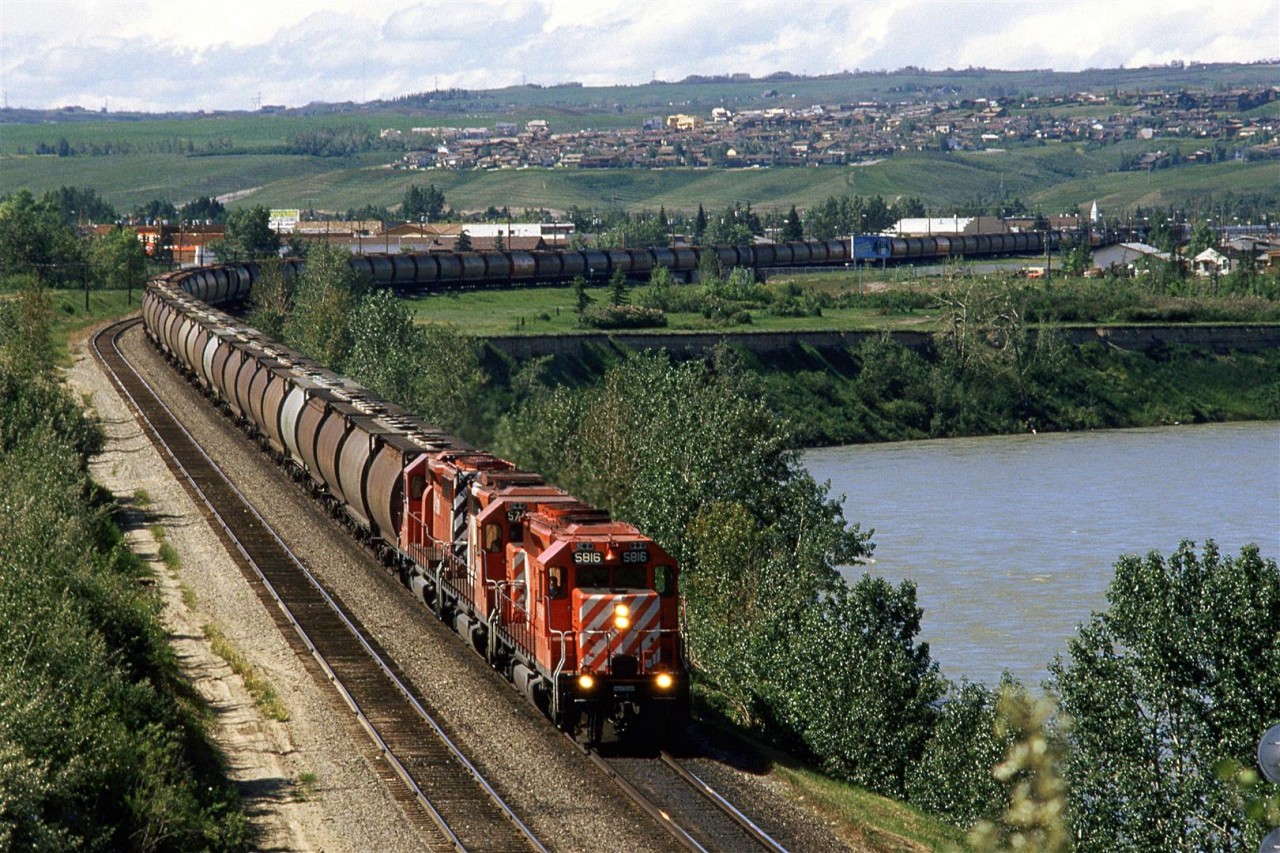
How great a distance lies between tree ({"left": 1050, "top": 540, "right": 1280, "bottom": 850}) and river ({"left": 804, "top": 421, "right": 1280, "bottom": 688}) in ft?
22.6

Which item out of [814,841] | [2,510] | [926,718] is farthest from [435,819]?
[2,510]

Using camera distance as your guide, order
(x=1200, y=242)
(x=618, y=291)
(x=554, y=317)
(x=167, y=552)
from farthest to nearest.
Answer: (x=1200, y=242)
(x=618, y=291)
(x=554, y=317)
(x=167, y=552)

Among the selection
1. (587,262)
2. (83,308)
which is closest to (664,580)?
(83,308)

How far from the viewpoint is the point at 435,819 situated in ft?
70.0

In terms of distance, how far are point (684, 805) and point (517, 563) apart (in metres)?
6.66

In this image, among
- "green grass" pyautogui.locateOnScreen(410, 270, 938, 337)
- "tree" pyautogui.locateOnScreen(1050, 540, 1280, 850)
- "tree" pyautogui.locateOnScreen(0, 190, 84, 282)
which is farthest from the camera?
"tree" pyautogui.locateOnScreen(0, 190, 84, 282)

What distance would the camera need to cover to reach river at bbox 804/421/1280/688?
4838 centimetres

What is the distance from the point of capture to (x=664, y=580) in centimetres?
2512

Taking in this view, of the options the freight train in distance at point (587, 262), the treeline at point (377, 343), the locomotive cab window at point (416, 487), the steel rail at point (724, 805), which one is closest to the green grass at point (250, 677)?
the locomotive cab window at point (416, 487)

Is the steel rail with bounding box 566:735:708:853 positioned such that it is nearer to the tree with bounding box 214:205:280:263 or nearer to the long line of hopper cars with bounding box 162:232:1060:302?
the long line of hopper cars with bounding box 162:232:1060:302

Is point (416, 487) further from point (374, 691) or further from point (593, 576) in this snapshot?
point (593, 576)

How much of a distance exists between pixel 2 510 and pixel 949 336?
89986 mm

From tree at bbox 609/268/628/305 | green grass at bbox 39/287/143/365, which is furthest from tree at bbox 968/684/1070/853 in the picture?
tree at bbox 609/268/628/305

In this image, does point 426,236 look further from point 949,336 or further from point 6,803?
point 6,803
